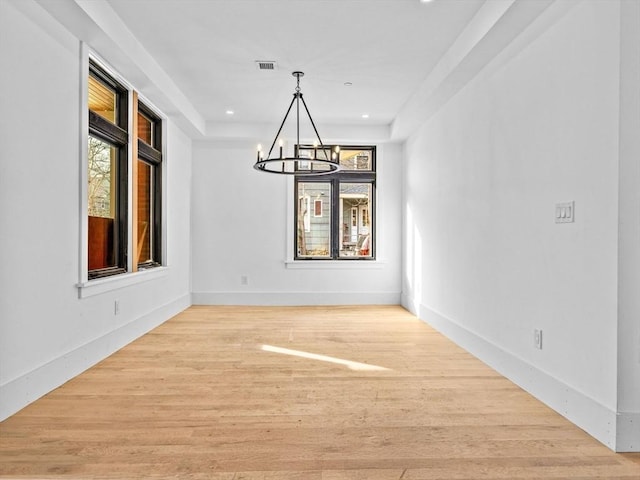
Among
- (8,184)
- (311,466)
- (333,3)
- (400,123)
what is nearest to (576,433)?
(311,466)

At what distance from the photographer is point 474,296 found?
13.3 feet

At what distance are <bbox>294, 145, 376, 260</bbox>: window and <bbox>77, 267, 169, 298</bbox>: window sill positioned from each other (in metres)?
2.60

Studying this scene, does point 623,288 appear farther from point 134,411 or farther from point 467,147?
point 134,411

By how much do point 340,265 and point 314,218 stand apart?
872 mm

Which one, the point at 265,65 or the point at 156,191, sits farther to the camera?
the point at 156,191

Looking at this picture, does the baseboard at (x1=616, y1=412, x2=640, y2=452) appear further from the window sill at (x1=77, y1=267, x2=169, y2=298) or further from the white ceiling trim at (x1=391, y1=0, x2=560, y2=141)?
the window sill at (x1=77, y1=267, x2=169, y2=298)

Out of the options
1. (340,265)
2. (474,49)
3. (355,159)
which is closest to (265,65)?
(474,49)

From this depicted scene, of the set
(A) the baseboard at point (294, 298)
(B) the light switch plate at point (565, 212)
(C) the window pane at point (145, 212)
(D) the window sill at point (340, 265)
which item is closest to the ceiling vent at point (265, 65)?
(C) the window pane at point (145, 212)

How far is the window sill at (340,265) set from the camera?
23.1ft

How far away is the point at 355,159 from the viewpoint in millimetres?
7242

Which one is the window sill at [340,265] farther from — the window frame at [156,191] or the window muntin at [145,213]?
the window muntin at [145,213]

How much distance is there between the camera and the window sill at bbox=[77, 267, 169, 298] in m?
3.48

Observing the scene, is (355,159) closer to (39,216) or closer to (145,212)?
(145,212)

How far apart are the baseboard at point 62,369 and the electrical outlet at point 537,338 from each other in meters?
3.29
